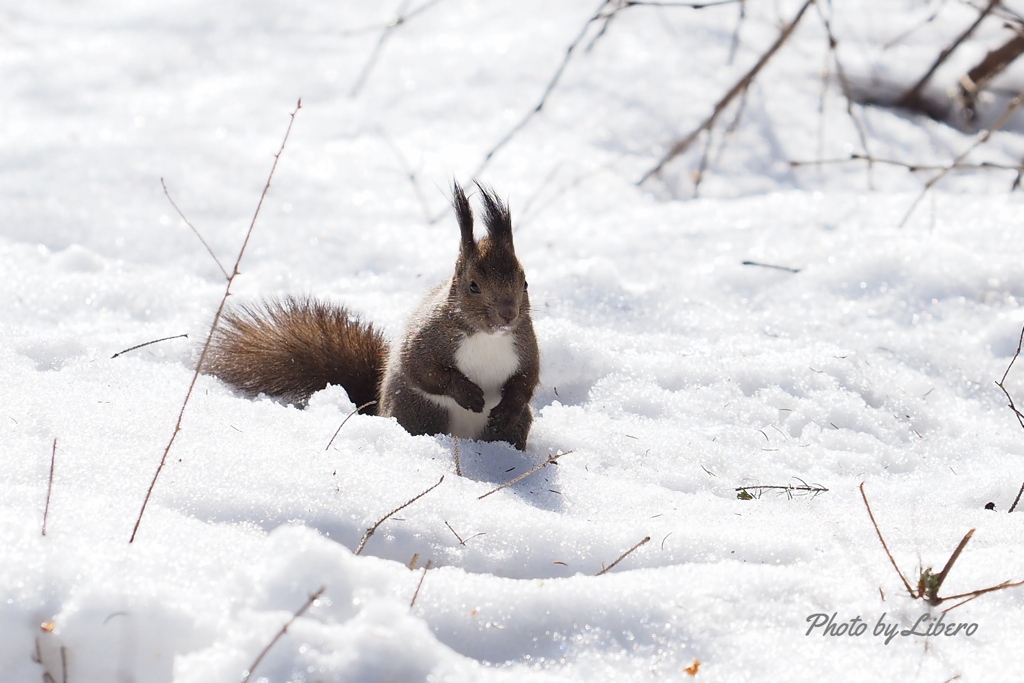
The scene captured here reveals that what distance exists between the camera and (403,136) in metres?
6.00

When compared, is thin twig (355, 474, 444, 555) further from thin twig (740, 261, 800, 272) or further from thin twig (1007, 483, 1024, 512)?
thin twig (740, 261, 800, 272)

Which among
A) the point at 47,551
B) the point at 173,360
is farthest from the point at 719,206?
the point at 47,551

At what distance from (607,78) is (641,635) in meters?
5.08

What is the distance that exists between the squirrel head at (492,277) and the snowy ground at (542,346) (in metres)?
0.45

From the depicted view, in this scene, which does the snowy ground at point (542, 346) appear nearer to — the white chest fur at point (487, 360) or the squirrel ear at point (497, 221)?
the white chest fur at point (487, 360)

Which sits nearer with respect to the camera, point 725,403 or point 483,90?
point 725,403

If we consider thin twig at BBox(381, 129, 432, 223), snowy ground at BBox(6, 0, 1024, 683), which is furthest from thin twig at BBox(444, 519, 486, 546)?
thin twig at BBox(381, 129, 432, 223)

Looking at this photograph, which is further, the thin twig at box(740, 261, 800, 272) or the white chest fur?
the thin twig at box(740, 261, 800, 272)

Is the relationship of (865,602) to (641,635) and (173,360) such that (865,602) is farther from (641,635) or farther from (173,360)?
(173,360)

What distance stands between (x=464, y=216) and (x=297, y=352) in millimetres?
927

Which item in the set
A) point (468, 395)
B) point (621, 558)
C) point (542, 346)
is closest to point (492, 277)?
point (468, 395)

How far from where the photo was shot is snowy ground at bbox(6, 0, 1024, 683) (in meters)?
1.93

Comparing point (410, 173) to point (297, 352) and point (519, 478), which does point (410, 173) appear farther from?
point (519, 478)

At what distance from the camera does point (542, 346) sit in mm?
3834
